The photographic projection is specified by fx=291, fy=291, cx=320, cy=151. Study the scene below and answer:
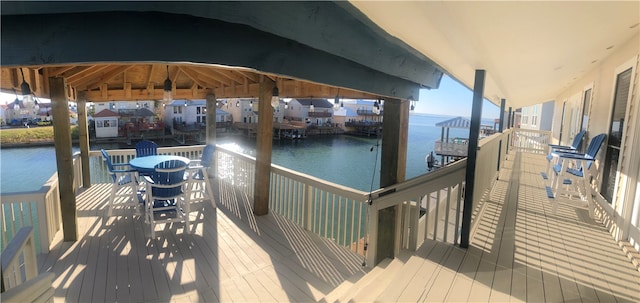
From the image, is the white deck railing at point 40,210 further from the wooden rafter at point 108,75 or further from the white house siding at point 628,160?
the white house siding at point 628,160

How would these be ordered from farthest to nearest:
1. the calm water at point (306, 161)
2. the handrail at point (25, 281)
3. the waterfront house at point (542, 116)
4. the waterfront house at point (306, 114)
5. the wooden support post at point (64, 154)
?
the waterfront house at point (306, 114), the waterfront house at point (542, 116), the calm water at point (306, 161), the wooden support post at point (64, 154), the handrail at point (25, 281)

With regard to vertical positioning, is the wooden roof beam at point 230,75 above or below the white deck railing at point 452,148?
above

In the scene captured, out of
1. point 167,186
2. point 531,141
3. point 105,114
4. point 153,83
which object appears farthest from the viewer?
point 105,114

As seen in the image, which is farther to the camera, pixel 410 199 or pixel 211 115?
pixel 211 115

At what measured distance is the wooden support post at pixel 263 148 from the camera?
4.54 meters

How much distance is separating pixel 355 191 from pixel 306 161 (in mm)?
18002

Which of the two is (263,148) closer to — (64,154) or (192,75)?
(192,75)

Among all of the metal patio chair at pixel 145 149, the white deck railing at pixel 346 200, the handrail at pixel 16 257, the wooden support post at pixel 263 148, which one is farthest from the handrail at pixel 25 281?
the metal patio chair at pixel 145 149

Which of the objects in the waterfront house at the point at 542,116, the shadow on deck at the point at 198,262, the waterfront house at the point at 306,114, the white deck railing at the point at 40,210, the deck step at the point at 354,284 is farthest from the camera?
the waterfront house at the point at 306,114

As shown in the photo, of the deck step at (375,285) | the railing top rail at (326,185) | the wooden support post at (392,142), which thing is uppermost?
the wooden support post at (392,142)

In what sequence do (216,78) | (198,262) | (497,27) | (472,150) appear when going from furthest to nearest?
(216,78)
(198,262)
(472,150)
(497,27)

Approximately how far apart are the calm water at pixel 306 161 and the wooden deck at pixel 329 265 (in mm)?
1298

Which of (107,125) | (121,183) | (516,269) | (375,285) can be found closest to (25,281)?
(375,285)

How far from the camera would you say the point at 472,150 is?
3.01 metres
